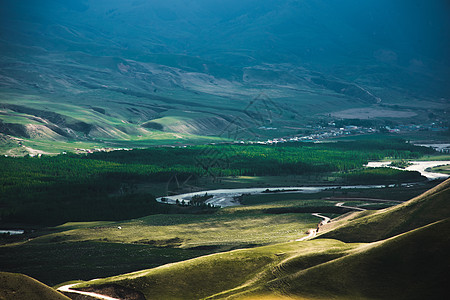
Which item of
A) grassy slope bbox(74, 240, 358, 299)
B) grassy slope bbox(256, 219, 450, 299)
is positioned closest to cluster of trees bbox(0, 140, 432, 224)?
grassy slope bbox(74, 240, 358, 299)

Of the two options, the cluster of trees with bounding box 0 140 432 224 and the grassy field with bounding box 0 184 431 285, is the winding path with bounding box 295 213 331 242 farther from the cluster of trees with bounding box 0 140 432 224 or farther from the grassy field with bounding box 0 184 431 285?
the cluster of trees with bounding box 0 140 432 224

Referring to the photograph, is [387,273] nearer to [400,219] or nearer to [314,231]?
[400,219]

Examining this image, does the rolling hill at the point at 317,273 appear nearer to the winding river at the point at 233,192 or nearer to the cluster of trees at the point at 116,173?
the cluster of trees at the point at 116,173

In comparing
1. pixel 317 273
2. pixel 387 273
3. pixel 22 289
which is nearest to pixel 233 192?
pixel 317 273

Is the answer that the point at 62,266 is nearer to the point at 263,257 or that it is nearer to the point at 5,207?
the point at 263,257

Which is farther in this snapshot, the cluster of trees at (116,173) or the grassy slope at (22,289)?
the cluster of trees at (116,173)

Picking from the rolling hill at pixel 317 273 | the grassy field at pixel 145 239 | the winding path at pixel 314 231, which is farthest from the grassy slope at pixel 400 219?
the grassy field at pixel 145 239

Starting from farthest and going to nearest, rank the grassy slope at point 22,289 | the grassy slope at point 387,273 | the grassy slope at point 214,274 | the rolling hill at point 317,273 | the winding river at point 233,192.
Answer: the winding river at point 233,192
the grassy slope at point 214,274
the rolling hill at point 317,273
the grassy slope at point 22,289
the grassy slope at point 387,273
